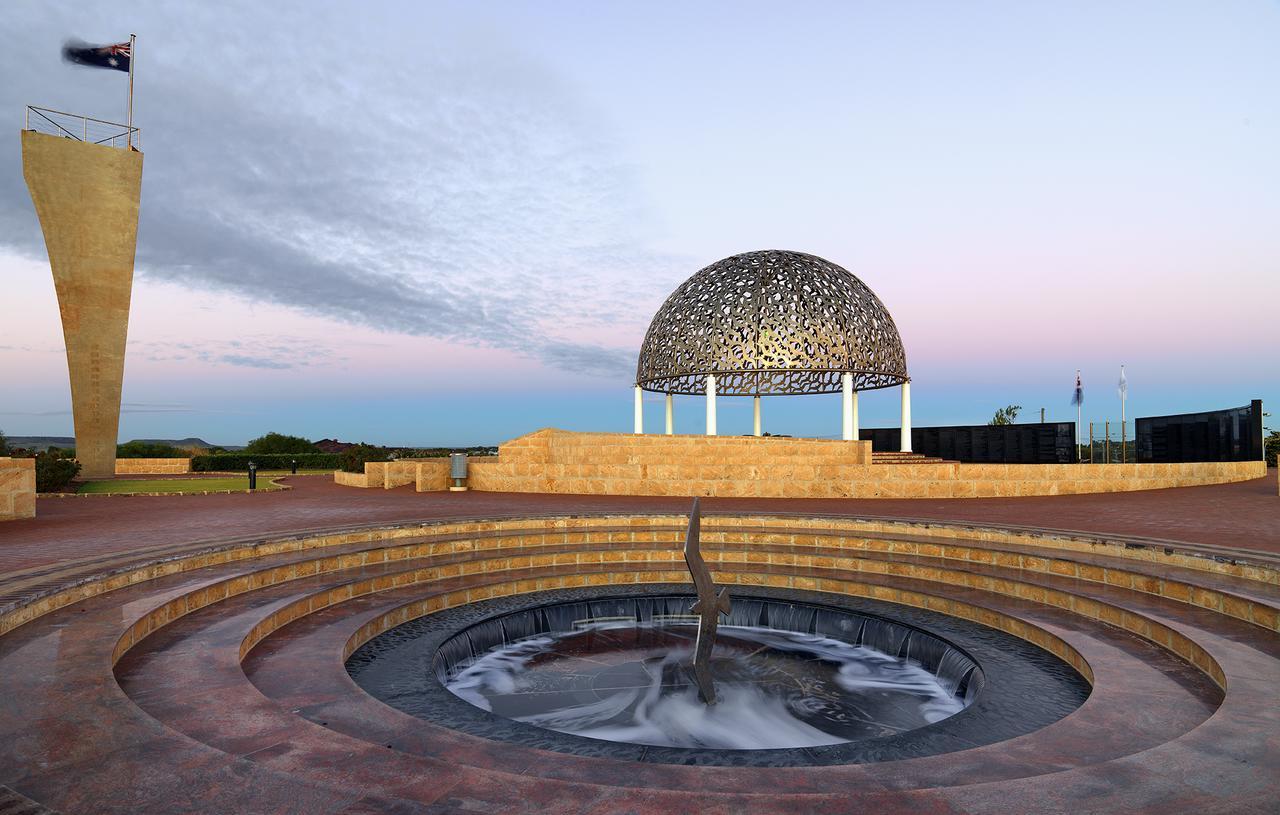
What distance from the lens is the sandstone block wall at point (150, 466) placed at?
29484 mm

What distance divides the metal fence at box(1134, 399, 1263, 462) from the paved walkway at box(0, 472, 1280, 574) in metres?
4.34

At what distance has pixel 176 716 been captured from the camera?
4195mm

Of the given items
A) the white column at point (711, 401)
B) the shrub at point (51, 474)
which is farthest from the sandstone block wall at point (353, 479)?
the white column at point (711, 401)

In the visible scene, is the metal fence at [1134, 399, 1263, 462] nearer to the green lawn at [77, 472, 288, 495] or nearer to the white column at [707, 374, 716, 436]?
the white column at [707, 374, 716, 436]

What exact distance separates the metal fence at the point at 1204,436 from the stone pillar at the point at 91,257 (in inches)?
1450

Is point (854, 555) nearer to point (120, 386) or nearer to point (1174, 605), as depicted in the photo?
point (1174, 605)

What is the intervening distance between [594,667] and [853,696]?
8.37 feet

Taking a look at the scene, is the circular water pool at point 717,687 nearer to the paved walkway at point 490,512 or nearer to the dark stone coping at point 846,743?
the dark stone coping at point 846,743

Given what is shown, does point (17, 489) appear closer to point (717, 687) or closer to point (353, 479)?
point (353, 479)

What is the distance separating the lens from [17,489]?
12.4 meters

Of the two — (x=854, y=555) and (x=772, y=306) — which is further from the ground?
(x=772, y=306)

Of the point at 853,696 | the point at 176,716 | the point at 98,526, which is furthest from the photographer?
the point at 98,526

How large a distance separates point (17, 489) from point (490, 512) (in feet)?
27.3

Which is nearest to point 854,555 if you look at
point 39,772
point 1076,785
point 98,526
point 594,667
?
point 594,667
